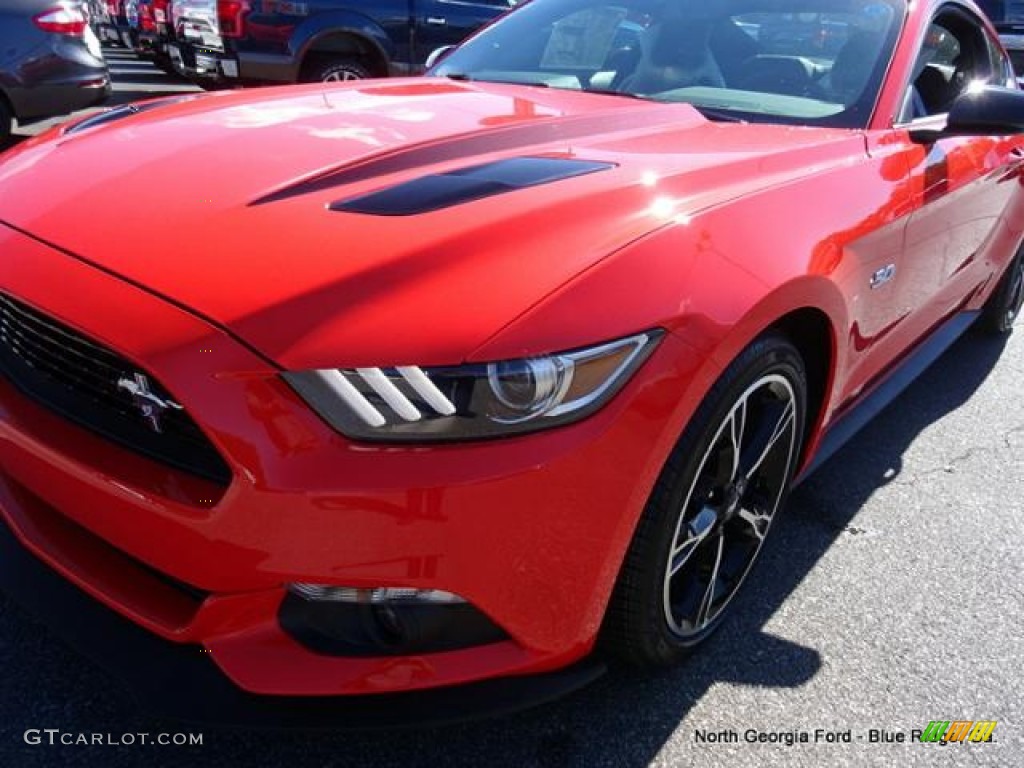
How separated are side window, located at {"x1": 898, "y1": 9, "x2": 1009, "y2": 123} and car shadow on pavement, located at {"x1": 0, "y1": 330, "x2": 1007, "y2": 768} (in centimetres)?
160

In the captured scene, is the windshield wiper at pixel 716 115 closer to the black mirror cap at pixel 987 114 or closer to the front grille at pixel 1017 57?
the black mirror cap at pixel 987 114

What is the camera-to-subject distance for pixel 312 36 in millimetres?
6852

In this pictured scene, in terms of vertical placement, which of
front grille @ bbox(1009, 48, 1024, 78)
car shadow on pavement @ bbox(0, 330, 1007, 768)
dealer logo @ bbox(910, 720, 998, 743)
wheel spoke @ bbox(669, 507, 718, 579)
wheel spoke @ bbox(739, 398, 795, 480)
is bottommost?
dealer logo @ bbox(910, 720, 998, 743)

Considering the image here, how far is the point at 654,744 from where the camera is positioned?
1752 mm

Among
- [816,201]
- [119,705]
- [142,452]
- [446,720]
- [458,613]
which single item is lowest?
[119,705]

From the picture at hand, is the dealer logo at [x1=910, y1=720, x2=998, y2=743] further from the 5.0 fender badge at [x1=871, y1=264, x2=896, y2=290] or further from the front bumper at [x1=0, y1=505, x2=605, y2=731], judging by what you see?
the 5.0 fender badge at [x1=871, y1=264, x2=896, y2=290]

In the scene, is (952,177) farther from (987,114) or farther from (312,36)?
(312,36)

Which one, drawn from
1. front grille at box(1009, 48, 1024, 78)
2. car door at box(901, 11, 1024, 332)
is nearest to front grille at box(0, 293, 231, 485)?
car door at box(901, 11, 1024, 332)

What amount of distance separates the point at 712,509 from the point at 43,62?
5588mm

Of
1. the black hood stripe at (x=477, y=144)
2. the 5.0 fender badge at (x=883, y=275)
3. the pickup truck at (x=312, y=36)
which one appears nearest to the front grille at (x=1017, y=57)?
the pickup truck at (x=312, y=36)

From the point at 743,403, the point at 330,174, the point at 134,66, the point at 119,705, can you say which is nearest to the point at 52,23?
the point at 330,174

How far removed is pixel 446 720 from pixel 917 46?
7.74ft

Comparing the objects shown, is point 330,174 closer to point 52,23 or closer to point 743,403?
point 743,403

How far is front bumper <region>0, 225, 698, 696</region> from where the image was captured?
1.27 m
